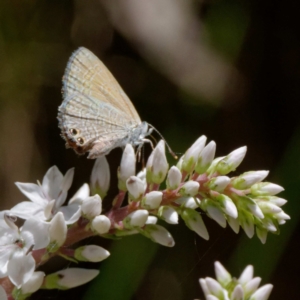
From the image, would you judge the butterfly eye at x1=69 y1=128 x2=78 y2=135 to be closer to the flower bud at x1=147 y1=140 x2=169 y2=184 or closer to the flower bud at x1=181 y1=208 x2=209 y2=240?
the flower bud at x1=147 y1=140 x2=169 y2=184

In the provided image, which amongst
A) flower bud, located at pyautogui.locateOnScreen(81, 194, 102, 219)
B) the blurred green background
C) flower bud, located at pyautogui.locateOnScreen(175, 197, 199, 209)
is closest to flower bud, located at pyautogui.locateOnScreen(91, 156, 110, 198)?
flower bud, located at pyautogui.locateOnScreen(81, 194, 102, 219)

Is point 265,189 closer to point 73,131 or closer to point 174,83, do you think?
point 73,131

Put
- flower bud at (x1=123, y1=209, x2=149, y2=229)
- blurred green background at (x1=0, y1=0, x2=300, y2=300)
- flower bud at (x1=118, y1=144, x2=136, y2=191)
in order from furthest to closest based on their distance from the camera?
blurred green background at (x1=0, y1=0, x2=300, y2=300) → flower bud at (x1=118, y1=144, x2=136, y2=191) → flower bud at (x1=123, y1=209, x2=149, y2=229)

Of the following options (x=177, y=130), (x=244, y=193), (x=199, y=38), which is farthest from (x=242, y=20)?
(x=244, y=193)

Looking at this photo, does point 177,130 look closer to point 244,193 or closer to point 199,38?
point 199,38

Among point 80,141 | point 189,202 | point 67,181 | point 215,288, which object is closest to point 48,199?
point 67,181

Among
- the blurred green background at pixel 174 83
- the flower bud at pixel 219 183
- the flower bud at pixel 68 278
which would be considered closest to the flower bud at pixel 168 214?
the flower bud at pixel 219 183
